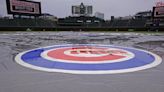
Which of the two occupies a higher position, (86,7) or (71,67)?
(86,7)

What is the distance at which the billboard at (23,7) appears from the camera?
3946cm

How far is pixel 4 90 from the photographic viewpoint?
3674mm

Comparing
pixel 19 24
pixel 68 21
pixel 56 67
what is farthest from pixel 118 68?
pixel 68 21

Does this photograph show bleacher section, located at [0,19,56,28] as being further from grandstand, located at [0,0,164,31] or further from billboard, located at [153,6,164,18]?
billboard, located at [153,6,164,18]

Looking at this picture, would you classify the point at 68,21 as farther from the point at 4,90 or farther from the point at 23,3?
the point at 4,90

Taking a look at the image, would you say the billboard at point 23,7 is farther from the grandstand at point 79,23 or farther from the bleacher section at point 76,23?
the bleacher section at point 76,23

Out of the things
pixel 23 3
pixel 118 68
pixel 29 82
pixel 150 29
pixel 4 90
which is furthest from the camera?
pixel 23 3

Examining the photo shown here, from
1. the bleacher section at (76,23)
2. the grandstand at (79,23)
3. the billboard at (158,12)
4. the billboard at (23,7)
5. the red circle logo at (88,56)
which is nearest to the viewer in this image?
the red circle logo at (88,56)

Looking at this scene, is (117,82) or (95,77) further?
(95,77)

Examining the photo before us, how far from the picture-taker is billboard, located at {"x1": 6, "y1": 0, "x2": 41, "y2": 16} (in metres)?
39.5

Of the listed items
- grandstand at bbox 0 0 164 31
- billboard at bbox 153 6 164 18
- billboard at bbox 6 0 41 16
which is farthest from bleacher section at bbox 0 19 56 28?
billboard at bbox 153 6 164 18

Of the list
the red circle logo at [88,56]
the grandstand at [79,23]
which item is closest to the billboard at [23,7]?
the grandstand at [79,23]

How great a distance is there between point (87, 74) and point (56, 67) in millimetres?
1226

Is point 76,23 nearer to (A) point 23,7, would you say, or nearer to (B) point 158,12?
(A) point 23,7
